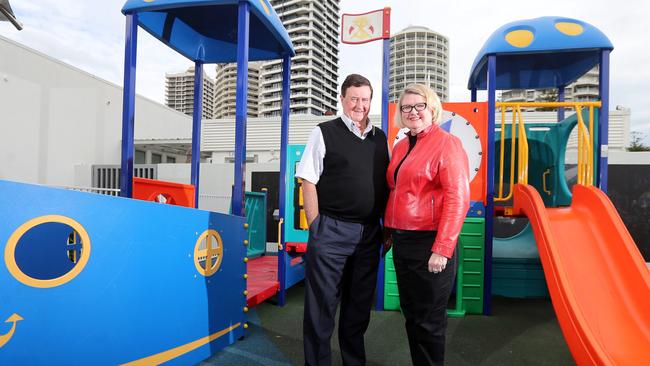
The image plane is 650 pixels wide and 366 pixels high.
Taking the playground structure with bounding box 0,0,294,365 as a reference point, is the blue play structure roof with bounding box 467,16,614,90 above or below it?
above

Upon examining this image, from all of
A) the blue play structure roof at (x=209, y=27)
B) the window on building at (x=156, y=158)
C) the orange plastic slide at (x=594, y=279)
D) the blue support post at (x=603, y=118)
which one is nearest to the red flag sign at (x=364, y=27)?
the blue play structure roof at (x=209, y=27)

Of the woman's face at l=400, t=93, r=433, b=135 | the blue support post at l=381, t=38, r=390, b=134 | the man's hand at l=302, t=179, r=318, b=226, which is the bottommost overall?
the man's hand at l=302, t=179, r=318, b=226

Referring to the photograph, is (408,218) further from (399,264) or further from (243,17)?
(243,17)

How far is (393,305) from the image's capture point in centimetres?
A: 436

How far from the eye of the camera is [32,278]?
1.68 metres

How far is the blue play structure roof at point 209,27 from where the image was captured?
11.0 ft

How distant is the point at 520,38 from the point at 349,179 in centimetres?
336

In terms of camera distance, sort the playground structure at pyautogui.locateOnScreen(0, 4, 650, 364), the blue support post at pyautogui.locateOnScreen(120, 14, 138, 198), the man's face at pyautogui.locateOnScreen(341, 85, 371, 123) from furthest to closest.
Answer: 1. the blue support post at pyautogui.locateOnScreen(120, 14, 138, 198)
2. the man's face at pyautogui.locateOnScreen(341, 85, 371, 123)
3. the playground structure at pyautogui.locateOnScreen(0, 4, 650, 364)

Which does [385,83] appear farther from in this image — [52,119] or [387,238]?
[52,119]

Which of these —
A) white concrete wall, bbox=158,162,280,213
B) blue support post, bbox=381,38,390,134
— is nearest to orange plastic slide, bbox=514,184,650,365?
blue support post, bbox=381,38,390,134

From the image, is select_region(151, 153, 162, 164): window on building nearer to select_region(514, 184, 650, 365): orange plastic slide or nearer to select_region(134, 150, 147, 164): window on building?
select_region(134, 150, 147, 164): window on building

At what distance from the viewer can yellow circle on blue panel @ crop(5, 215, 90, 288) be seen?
159 centimetres

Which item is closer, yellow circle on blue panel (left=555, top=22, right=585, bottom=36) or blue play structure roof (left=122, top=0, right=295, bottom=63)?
blue play structure roof (left=122, top=0, right=295, bottom=63)

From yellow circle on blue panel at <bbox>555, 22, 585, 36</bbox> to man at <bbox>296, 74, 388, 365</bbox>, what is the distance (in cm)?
327
